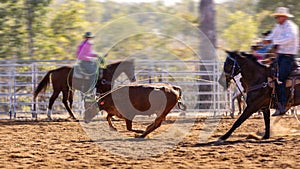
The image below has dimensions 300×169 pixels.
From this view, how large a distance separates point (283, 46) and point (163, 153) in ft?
10.1

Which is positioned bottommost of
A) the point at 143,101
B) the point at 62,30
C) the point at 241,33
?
the point at 143,101

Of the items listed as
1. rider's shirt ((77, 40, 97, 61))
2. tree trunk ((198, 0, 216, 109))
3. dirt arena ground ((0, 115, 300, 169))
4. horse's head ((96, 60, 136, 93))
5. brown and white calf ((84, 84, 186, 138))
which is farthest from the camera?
tree trunk ((198, 0, 216, 109))

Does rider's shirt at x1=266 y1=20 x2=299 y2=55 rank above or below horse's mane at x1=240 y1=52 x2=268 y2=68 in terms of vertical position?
above

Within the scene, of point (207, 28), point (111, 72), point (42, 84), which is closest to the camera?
point (111, 72)

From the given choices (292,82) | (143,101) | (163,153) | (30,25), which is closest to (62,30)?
(30,25)

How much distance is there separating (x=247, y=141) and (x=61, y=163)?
345 centimetres

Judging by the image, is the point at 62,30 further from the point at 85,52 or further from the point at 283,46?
the point at 283,46

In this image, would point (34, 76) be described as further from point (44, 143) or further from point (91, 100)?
point (44, 143)

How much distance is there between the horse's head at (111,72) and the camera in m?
13.5

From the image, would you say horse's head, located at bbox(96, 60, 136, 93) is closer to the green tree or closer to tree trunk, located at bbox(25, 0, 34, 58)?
tree trunk, located at bbox(25, 0, 34, 58)

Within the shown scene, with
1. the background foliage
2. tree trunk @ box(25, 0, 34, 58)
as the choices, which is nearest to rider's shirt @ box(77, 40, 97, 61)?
the background foliage

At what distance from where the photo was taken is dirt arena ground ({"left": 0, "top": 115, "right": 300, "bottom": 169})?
7.69m

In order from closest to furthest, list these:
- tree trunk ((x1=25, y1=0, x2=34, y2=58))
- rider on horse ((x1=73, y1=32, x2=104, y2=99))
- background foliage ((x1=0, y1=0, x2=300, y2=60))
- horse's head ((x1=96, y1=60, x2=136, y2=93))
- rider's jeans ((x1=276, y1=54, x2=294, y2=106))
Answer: rider's jeans ((x1=276, y1=54, x2=294, y2=106))
horse's head ((x1=96, y1=60, x2=136, y2=93))
rider on horse ((x1=73, y1=32, x2=104, y2=99))
background foliage ((x1=0, y1=0, x2=300, y2=60))
tree trunk ((x1=25, y1=0, x2=34, y2=58))

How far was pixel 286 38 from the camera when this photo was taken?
32.8ft
